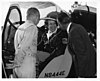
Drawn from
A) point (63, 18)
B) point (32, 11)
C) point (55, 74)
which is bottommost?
point (55, 74)

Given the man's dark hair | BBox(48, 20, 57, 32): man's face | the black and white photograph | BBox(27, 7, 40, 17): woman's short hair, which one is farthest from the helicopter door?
the man's dark hair

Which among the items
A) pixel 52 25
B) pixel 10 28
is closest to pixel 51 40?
pixel 52 25

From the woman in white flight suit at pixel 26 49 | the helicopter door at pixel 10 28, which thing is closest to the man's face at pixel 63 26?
the woman in white flight suit at pixel 26 49

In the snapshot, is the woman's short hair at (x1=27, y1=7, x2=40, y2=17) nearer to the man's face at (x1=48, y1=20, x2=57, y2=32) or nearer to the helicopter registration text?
the man's face at (x1=48, y1=20, x2=57, y2=32)

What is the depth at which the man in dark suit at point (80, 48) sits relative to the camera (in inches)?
105

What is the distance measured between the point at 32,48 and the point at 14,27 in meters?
0.36

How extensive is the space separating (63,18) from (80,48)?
44 centimetres

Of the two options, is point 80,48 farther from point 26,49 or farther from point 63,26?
point 26,49

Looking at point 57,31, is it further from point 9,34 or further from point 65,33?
point 9,34

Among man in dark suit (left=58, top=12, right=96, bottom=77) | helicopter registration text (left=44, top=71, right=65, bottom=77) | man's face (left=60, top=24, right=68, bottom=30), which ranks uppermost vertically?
man's face (left=60, top=24, right=68, bottom=30)

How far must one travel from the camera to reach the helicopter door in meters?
2.73

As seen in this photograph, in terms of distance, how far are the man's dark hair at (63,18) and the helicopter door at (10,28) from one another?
1.71 ft

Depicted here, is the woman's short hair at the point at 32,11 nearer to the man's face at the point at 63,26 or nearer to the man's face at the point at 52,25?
the man's face at the point at 52,25

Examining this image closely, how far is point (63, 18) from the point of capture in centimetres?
271
